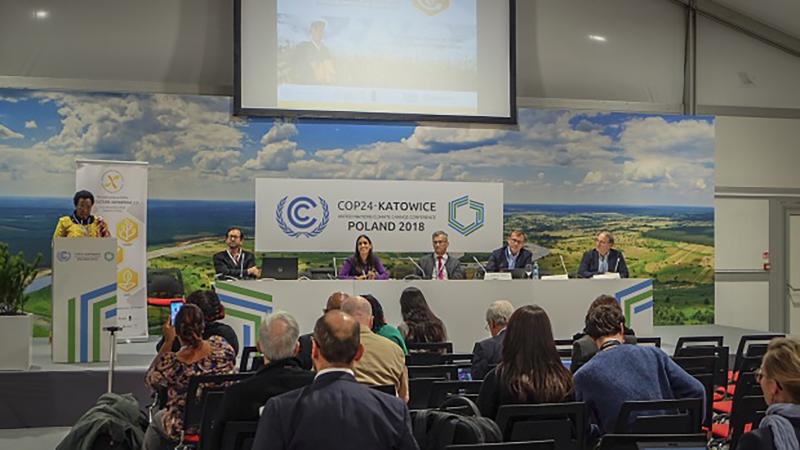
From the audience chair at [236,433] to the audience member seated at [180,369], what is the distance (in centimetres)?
89

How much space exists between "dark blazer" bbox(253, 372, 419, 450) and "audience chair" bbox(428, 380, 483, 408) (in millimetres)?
1363

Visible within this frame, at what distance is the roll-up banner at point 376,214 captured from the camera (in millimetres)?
9602

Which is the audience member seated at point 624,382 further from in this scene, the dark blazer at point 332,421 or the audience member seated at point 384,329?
the audience member seated at point 384,329

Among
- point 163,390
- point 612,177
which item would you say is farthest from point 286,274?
point 612,177

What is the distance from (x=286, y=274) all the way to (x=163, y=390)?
3.47m

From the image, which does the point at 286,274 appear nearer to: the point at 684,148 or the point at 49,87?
the point at 49,87

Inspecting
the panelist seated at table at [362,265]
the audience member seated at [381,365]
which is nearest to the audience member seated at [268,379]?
the audience member seated at [381,365]

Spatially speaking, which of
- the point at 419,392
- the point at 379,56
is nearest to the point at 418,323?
the point at 419,392

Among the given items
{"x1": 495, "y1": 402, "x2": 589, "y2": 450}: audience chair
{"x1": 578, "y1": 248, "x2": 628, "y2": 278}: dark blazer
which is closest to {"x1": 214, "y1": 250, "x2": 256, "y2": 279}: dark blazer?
{"x1": 578, "y1": 248, "x2": 628, "y2": 278}: dark blazer

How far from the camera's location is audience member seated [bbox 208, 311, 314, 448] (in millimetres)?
3172

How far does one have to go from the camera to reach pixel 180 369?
3996mm

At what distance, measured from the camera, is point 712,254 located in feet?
37.6

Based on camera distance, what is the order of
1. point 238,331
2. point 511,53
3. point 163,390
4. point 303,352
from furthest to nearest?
point 511,53, point 238,331, point 303,352, point 163,390

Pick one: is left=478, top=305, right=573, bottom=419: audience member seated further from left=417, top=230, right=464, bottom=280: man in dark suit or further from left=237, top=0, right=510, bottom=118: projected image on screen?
left=237, top=0, right=510, bottom=118: projected image on screen
